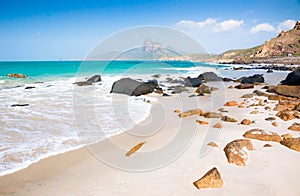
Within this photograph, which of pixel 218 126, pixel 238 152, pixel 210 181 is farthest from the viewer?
pixel 218 126

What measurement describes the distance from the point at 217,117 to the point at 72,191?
514 cm

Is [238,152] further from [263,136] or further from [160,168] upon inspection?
[160,168]

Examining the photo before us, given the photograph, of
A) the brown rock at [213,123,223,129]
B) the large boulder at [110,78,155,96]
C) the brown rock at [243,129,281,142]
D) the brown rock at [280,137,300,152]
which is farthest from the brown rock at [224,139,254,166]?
the large boulder at [110,78,155,96]

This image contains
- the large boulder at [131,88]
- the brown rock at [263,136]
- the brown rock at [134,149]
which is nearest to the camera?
the brown rock at [134,149]

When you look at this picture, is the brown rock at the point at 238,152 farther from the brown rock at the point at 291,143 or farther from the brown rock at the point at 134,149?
the brown rock at the point at 134,149

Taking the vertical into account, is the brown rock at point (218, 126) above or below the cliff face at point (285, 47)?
below

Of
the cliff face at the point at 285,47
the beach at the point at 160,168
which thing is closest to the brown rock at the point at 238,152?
the beach at the point at 160,168

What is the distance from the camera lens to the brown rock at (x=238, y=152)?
13.1 ft

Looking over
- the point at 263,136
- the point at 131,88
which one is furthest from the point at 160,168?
the point at 131,88

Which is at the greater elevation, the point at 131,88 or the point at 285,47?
the point at 285,47

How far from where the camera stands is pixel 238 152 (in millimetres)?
4242

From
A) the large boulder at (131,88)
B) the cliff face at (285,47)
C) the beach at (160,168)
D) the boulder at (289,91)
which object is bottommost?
the beach at (160,168)

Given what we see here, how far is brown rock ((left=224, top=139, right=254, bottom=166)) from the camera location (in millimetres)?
4008

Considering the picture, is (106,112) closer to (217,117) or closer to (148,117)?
(148,117)
